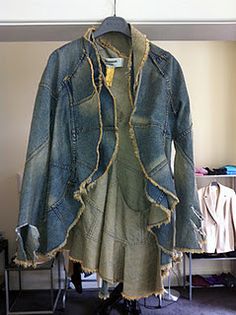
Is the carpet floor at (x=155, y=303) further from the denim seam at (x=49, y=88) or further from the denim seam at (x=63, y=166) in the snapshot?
the denim seam at (x=49, y=88)

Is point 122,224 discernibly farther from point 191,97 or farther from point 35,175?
point 191,97

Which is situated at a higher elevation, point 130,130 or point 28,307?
point 130,130

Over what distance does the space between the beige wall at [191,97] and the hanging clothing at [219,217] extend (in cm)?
47

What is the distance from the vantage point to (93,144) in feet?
4.11

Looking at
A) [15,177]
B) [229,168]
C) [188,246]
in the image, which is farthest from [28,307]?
[188,246]

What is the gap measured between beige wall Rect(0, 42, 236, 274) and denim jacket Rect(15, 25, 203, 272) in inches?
95.5

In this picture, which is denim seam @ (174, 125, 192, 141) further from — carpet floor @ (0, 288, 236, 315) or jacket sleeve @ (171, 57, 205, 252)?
carpet floor @ (0, 288, 236, 315)

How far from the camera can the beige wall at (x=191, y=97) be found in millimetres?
3613

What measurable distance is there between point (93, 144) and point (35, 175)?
0.72 ft

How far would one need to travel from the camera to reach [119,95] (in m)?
1.33

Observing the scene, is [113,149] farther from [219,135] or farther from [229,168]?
[219,135]

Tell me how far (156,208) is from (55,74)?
565 mm
